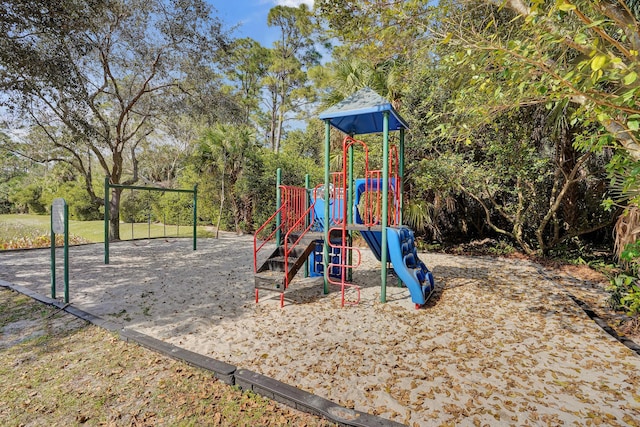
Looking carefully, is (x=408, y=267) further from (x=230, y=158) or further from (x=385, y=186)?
(x=230, y=158)

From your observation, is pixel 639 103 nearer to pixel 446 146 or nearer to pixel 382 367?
pixel 382 367

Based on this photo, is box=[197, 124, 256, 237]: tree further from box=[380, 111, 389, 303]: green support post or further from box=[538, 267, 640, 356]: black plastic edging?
box=[538, 267, 640, 356]: black plastic edging

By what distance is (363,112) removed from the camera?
4.78 metres

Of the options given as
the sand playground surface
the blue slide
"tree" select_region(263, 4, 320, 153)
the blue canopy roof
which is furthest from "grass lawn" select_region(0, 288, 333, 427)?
"tree" select_region(263, 4, 320, 153)

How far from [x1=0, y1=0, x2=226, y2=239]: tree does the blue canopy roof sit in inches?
191

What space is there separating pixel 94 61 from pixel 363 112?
9.46m

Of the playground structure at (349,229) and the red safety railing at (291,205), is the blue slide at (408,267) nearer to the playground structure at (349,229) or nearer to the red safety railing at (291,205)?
the playground structure at (349,229)

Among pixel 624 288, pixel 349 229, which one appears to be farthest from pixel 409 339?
pixel 624 288

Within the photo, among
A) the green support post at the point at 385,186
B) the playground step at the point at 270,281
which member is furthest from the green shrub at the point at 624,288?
the playground step at the point at 270,281

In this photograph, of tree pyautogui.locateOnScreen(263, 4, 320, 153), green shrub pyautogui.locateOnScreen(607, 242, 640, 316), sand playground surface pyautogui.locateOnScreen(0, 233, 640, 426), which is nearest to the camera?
sand playground surface pyautogui.locateOnScreen(0, 233, 640, 426)

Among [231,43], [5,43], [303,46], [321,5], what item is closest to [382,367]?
[321,5]

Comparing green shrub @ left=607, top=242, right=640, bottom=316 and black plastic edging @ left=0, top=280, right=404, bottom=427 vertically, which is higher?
green shrub @ left=607, top=242, right=640, bottom=316

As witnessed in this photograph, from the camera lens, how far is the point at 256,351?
10.7 ft

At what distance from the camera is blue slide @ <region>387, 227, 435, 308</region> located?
464cm
